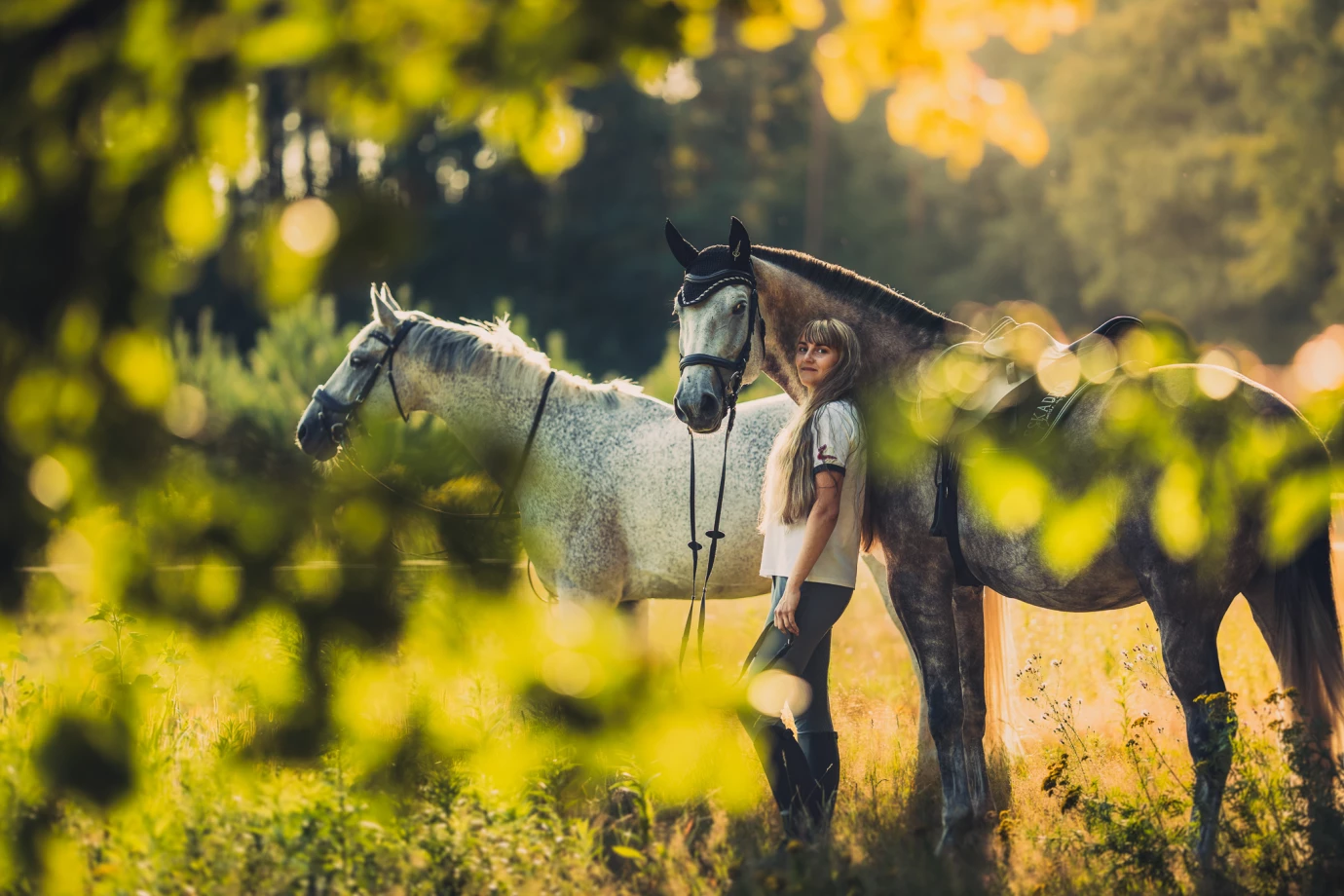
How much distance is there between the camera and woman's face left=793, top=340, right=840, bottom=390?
4.17m

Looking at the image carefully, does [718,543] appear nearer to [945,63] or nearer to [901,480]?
[901,480]

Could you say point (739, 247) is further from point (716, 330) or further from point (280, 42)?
point (280, 42)

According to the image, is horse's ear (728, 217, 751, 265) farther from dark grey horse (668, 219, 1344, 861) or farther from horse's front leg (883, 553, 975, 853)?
horse's front leg (883, 553, 975, 853)

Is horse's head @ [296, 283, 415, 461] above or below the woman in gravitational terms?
above

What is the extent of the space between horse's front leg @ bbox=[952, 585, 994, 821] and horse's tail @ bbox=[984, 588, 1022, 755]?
1.20 ft

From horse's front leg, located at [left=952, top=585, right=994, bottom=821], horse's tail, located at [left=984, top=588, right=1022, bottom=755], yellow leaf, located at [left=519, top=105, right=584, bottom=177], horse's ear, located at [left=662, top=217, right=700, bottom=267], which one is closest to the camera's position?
yellow leaf, located at [left=519, top=105, right=584, bottom=177]

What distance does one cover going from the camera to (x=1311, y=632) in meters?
3.60

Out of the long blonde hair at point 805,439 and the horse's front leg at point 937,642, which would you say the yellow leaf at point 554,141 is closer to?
the long blonde hair at point 805,439

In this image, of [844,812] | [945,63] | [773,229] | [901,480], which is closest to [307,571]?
[945,63]

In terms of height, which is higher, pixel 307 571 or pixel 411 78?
pixel 411 78

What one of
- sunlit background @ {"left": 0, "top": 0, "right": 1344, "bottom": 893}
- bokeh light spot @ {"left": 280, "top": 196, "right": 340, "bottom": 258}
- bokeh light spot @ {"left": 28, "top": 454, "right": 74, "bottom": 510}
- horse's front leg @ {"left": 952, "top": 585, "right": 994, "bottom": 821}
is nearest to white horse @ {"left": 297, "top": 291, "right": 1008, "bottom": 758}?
horse's front leg @ {"left": 952, "top": 585, "right": 994, "bottom": 821}

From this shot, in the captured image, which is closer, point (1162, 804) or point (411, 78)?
point (411, 78)

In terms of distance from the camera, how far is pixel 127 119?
159cm

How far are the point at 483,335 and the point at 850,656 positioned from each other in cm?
341
